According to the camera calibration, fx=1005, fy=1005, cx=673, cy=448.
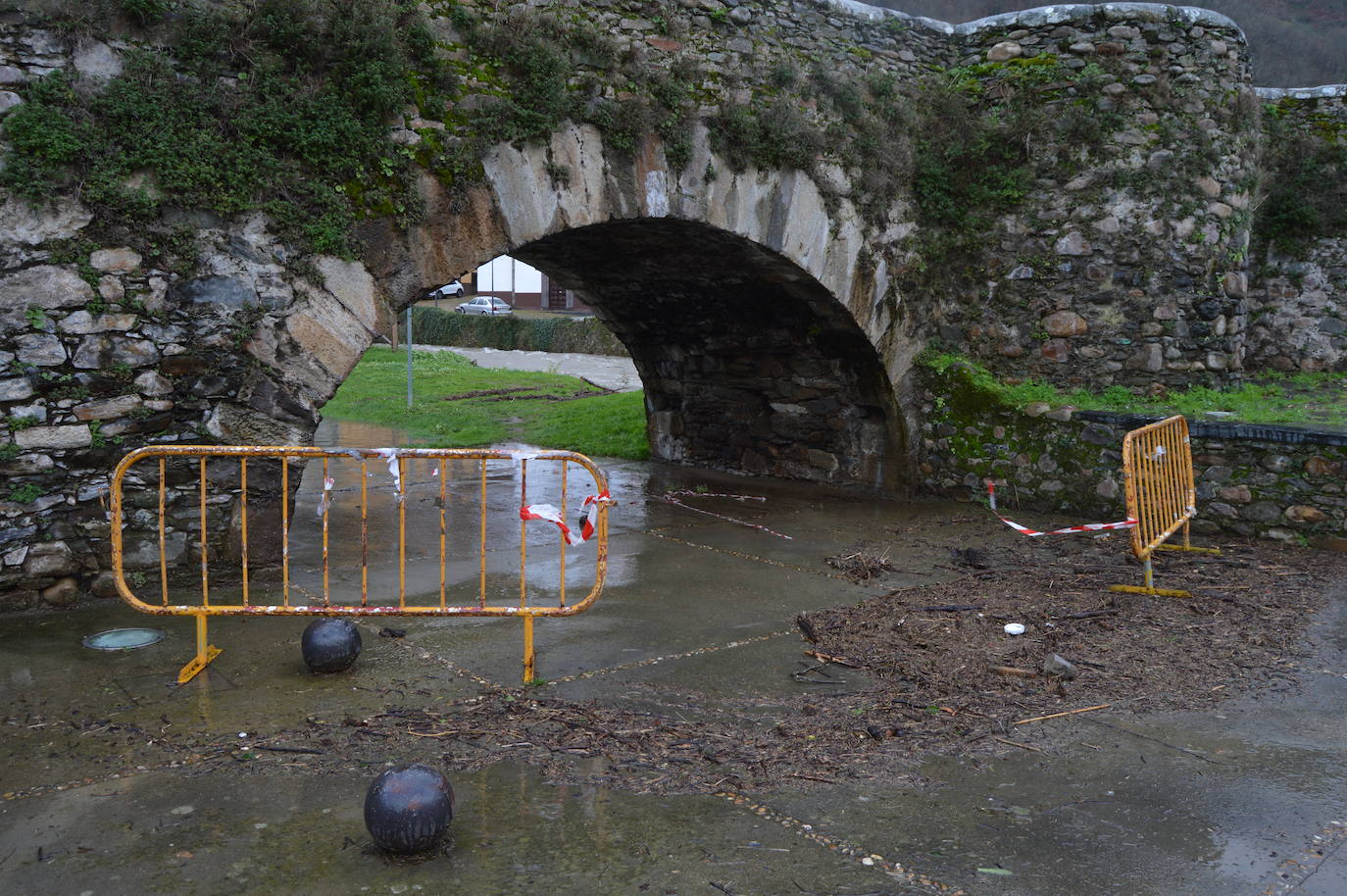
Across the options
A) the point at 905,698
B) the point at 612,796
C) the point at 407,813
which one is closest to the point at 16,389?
the point at 407,813

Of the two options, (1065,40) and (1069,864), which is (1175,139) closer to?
(1065,40)

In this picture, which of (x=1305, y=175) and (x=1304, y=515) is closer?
(x=1304, y=515)

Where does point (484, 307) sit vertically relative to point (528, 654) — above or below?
above

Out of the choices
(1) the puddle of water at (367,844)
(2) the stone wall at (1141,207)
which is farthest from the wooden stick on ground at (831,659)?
(2) the stone wall at (1141,207)

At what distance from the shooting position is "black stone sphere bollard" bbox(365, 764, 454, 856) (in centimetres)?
278

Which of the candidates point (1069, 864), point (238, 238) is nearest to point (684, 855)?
point (1069, 864)

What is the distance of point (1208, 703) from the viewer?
414 centimetres

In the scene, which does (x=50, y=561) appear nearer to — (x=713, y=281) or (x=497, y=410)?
(x=713, y=281)

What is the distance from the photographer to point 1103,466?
306 inches

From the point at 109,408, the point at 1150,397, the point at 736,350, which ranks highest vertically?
the point at 736,350

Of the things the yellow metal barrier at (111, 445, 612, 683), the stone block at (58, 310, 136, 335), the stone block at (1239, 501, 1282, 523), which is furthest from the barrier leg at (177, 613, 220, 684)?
the stone block at (1239, 501, 1282, 523)

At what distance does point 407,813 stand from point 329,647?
5.39 feet

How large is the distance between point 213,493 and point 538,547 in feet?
7.49

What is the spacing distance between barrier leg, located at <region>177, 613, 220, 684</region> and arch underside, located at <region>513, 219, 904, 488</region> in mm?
4118
